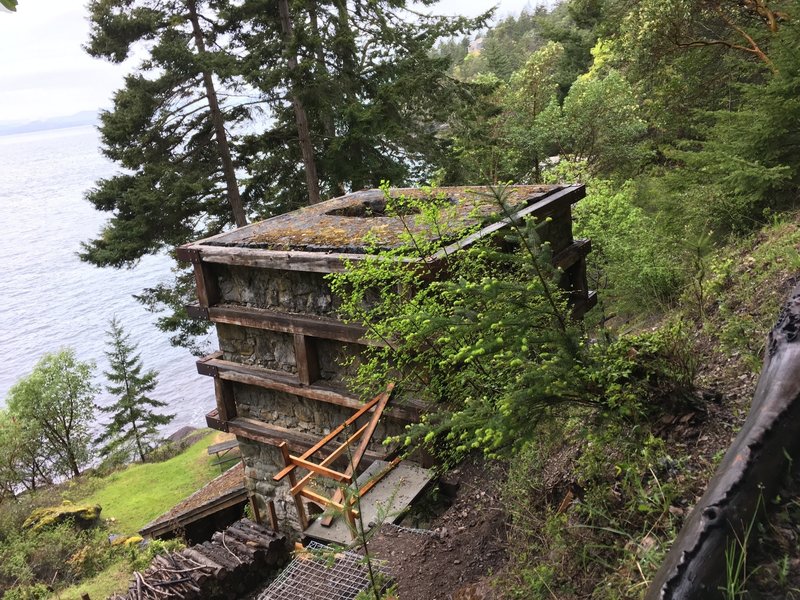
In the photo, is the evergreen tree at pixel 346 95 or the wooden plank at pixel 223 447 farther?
the wooden plank at pixel 223 447

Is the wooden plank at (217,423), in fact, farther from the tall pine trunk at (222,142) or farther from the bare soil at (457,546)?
the tall pine trunk at (222,142)

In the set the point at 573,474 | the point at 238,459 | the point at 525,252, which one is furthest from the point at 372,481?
the point at 238,459

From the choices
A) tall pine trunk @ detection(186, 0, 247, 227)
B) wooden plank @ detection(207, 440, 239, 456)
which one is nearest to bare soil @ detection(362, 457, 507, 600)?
tall pine trunk @ detection(186, 0, 247, 227)

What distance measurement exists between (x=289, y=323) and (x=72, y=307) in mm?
45672

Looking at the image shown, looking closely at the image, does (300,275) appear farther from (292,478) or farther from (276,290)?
(292,478)

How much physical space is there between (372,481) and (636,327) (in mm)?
5220

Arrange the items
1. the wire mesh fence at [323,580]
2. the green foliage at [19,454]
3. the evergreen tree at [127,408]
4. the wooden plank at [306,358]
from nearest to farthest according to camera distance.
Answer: the wire mesh fence at [323,580] → the wooden plank at [306,358] → the green foliage at [19,454] → the evergreen tree at [127,408]

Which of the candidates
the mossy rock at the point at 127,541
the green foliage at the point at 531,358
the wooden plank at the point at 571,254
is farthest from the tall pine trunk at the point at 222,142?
the green foliage at the point at 531,358

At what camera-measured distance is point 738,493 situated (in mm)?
2736

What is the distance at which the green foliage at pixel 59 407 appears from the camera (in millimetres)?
24953

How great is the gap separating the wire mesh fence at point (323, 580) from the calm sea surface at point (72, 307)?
17341 mm

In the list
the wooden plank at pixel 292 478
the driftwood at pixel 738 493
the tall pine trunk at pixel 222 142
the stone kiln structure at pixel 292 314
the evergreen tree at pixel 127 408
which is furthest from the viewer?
the evergreen tree at pixel 127 408

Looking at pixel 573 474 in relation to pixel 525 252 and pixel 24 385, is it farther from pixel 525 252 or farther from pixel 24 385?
pixel 24 385

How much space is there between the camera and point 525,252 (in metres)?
3.82
